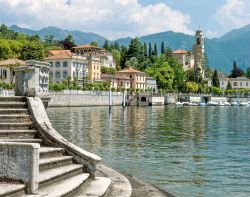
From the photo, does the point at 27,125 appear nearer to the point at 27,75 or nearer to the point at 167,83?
the point at 27,75

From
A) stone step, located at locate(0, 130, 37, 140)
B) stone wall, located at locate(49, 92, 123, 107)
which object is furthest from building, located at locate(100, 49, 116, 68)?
stone step, located at locate(0, 130, 37, 140)

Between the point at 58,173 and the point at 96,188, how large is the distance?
102 centimetres

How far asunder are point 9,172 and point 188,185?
746 cm

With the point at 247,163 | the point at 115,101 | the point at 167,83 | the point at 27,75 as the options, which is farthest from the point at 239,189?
the point at 167,83

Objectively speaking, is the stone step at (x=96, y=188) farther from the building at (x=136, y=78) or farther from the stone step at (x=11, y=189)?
the building at (x=136, y=78)

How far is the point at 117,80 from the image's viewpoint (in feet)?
507

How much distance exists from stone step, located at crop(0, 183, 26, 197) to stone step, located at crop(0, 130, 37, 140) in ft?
11.2

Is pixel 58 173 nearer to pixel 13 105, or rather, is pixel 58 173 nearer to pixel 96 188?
pixel 96 188

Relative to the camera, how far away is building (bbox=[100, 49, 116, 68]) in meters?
174

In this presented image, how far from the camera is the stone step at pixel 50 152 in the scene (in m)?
11.1

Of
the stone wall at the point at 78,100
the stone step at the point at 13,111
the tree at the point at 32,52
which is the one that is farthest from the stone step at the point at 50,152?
the tree at the point at 32,52

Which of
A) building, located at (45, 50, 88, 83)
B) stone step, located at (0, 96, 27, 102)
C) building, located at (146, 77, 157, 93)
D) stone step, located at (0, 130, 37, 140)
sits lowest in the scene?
stone step, located at (0, 130, 37, 140)

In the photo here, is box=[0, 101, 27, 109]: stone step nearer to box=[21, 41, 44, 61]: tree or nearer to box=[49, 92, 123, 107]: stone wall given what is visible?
box=[49, 92, 123, 107]: stone wall

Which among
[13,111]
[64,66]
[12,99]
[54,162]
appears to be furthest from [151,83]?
[54,162]
